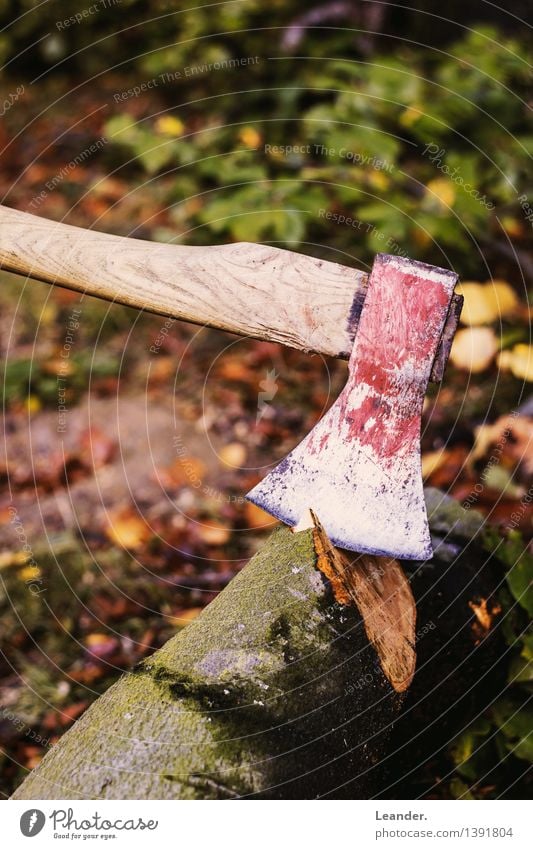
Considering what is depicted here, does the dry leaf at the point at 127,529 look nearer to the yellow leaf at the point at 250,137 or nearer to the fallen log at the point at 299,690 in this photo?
the fallen log at the point at 299,690

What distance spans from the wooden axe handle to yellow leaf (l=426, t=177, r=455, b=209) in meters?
1.80

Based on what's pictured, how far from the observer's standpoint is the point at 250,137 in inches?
144

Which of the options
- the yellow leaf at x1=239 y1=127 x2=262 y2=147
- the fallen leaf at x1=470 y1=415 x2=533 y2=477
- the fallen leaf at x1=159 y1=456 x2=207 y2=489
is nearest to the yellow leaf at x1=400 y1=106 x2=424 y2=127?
the yellow leaf at x1=239 y1=127 x2=262 y2=147

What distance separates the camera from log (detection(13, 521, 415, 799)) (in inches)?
47.9

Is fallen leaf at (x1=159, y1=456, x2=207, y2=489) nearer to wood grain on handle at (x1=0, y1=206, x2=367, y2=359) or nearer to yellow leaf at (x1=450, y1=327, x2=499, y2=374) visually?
yellow leaf at (x1=450, y1=327, x2=499, y2=374)

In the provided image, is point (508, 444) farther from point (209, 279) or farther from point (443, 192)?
point (209, 279)

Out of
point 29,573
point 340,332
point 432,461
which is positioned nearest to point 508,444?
point 432,461

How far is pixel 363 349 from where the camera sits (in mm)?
1522

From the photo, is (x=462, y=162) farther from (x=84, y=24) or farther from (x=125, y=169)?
(x=84, y=24)

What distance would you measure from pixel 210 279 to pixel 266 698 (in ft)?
3.09

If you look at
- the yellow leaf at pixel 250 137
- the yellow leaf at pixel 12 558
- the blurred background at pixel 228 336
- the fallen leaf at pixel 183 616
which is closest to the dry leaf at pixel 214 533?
the blurred background at pixel 228 336

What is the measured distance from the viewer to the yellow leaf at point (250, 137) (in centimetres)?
363

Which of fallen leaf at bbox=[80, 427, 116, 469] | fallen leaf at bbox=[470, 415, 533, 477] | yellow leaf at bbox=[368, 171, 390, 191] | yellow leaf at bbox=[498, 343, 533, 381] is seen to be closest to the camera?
fallen leaf at bbox=[470, 415, 533, 477]

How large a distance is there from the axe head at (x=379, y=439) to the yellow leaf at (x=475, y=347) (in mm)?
1387
